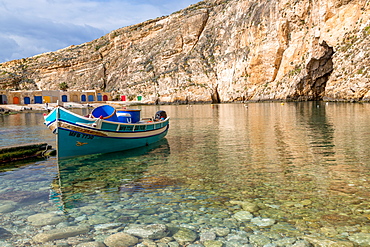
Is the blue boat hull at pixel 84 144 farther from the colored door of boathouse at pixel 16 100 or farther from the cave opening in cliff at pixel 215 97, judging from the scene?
the colored door of boathouse at pixel 16 100

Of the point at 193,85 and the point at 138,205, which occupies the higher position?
the point at 193,85

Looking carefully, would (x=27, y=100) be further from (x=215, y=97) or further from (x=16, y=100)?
(x=215, y=97)

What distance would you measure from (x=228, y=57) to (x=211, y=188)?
9064 centimetres

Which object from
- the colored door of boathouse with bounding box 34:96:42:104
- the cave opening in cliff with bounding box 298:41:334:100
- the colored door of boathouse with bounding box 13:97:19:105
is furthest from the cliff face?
the colored door of boathouse with bounding box 13:97:19:105

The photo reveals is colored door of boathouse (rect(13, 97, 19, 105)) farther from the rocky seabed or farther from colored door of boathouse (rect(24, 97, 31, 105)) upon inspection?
the rocky seabed

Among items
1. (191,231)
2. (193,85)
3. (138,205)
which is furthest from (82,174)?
(193,85)

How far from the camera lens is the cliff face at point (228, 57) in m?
63.8

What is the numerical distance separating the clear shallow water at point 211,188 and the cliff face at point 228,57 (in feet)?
174

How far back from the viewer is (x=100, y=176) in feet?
38.4

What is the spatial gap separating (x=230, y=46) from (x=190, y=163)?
90.1 meters

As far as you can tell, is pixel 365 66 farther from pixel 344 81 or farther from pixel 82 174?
pixel 82 174

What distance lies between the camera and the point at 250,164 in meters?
12.8

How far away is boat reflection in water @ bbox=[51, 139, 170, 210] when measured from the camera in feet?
30.1

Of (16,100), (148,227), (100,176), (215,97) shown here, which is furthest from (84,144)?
(16,100)
